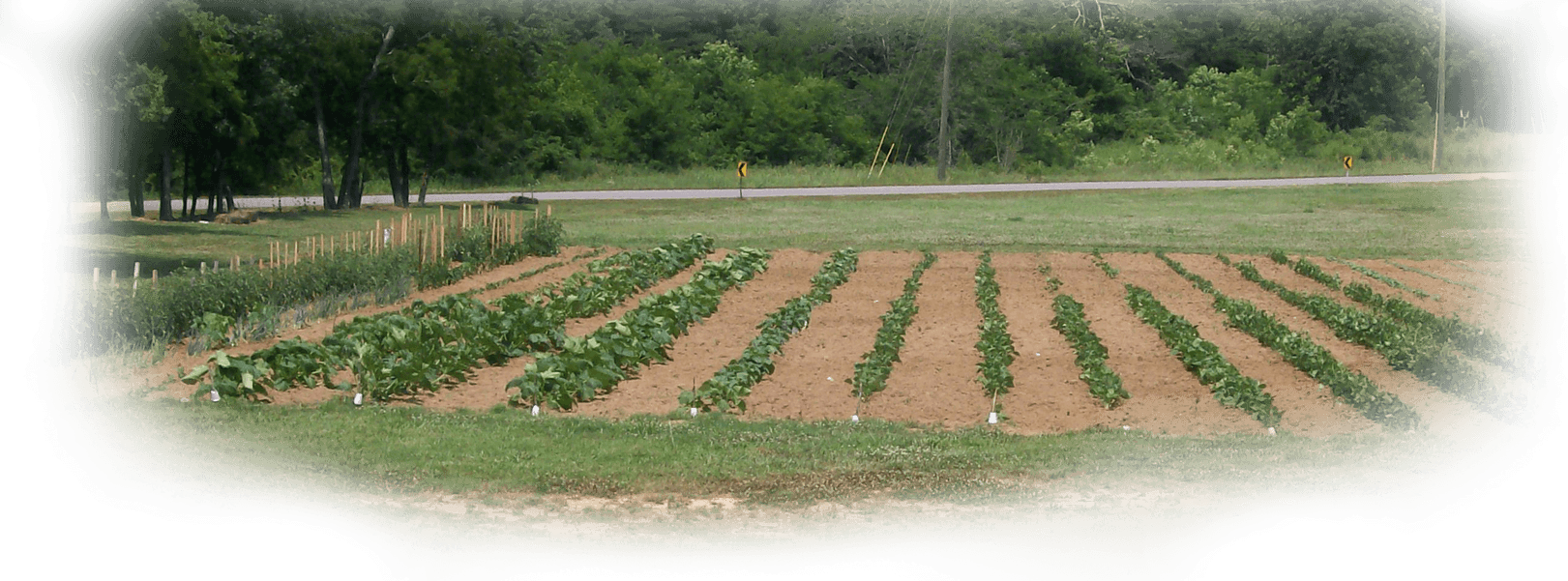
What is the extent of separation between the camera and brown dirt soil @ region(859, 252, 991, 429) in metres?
9.50

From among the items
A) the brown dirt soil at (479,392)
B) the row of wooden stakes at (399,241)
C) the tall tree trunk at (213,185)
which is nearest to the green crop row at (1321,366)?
the brown dirt soil at (479,392)

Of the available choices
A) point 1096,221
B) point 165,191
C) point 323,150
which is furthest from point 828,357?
point 323,150

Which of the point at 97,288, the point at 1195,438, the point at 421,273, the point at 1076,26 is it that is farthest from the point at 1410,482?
the point at 1076,26

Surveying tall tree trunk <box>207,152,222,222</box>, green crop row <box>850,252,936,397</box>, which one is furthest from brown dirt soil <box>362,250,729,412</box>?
tall tree trunk <box>207,152,222,222</box>

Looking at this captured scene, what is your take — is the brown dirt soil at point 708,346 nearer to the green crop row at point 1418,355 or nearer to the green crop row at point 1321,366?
the green crop row at point 1321,366

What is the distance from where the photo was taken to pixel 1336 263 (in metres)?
19.5

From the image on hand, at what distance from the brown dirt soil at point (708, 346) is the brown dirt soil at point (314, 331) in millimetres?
2338

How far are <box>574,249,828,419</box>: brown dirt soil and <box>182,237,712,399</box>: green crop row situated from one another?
51.2 inches

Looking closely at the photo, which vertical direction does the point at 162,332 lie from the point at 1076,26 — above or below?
below

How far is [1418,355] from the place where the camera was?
10641 millimetres

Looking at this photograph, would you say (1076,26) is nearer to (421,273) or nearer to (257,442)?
(421,273)

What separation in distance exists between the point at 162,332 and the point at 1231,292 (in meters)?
12.6

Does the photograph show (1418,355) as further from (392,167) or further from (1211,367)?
(392,167)

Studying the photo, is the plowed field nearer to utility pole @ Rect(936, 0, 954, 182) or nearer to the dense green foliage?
the dense green foliage
